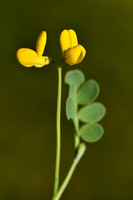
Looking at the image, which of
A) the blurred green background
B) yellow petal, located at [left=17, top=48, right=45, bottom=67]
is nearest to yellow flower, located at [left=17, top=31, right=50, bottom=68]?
yellow petal, located at [left=17, top=48, right=45, bottom=67]

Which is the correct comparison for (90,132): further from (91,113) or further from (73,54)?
(73,54)

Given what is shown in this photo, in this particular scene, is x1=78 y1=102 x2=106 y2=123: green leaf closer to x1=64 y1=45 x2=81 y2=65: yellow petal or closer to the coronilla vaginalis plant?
the coronilla vaginalis plant

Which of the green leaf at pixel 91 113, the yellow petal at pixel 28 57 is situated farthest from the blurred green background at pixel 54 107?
the yellow petal at pixel 28 57

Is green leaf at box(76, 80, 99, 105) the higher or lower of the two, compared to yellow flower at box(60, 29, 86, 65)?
lower

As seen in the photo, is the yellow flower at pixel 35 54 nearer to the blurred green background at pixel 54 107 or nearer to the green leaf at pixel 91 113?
the green leaf at pixel 91 113

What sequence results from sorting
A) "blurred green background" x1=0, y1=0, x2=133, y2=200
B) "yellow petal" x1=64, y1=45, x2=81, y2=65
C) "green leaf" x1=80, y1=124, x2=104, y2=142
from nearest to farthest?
"yellow petal" x1=64, y1=45, x2=81, y2=65
"green leaf" x1=80, y1=124, x2=104, y2=142
"blurred green background" x1=0, y1=0, x2=133, y2=200

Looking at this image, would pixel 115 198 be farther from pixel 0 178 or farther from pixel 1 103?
pixel 1 103
